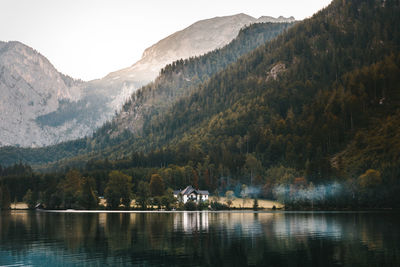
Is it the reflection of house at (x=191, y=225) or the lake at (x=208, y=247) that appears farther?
the reflection of house at (x=191, y=225)

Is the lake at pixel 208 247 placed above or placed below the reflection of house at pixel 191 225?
above

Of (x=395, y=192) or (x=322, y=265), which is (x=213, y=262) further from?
(x=395, y=192)

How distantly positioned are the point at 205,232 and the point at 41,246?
1514 inches

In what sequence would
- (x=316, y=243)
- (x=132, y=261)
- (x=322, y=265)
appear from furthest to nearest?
(x=316, y=243)
(x=132, y=261)
(x=322, y=265)

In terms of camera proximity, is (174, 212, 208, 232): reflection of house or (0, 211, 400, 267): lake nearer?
(0, 211, 400, 267): lake

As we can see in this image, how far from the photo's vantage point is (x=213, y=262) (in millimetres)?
64625

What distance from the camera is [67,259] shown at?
69.1 metres

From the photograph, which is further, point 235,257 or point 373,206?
point 373,206

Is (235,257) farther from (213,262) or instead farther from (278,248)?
(278,248)

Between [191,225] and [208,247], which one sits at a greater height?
[208,247]

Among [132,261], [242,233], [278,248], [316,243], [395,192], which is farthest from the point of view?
[395,192]

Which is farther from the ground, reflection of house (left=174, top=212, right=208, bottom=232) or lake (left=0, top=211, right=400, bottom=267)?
lake (left=0, top=211, right=400, bottom=267)

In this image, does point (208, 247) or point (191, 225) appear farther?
point (191, 225)

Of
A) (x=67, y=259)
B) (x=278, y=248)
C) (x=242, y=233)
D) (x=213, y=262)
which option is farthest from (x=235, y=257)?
(x=242, y=233)
